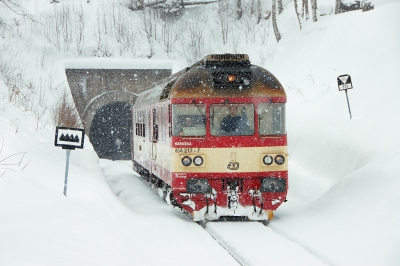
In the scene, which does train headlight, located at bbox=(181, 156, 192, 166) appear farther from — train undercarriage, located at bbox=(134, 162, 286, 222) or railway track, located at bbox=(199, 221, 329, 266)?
railway track, located at bbox=(199, 221, 329, 266)

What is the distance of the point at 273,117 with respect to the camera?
1084cm

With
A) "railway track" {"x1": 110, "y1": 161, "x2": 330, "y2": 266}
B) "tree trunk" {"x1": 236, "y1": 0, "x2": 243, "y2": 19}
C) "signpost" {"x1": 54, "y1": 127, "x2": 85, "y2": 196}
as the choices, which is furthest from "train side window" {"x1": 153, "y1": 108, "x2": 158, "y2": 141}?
"tree trunk" {"x1": 236, "y1": 0, "x2": 243, "y2": 19}

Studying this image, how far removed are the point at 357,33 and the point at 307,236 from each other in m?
16.8

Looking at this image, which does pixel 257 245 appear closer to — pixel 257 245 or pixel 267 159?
pixel 257 245

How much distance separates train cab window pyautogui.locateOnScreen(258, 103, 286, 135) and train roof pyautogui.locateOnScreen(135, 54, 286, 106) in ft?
0.73

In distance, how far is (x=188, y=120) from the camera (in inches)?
A: 423

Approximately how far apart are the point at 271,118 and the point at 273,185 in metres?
1.25

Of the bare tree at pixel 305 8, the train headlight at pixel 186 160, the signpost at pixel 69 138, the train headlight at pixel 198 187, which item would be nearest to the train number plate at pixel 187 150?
the train headlight at pixel 186 160

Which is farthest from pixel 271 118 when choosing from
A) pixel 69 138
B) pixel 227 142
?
pixel 69 138

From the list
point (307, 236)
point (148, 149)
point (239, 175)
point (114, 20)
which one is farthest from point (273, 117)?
point (114, 20)

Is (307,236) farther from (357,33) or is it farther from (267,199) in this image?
(357,33)

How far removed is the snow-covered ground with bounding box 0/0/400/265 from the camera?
6352 millimetres

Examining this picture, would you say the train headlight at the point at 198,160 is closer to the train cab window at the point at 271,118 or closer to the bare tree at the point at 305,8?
the train cab window at the point at 271,118

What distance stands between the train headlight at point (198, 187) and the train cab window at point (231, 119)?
919 millimetres
